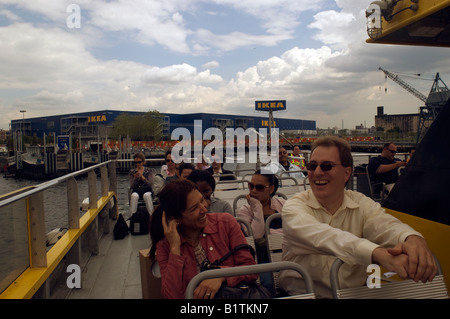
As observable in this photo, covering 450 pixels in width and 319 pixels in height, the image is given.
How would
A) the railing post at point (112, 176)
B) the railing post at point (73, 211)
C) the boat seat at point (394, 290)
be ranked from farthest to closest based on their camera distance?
1. the railing post at point (112, 176)
2. the railing post at point (73, 211)
3. the boat seat at point (394, 290)

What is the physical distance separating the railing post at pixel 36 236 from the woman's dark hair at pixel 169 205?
3.93 feet

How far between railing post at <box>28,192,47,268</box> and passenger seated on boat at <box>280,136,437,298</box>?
2.03 meters

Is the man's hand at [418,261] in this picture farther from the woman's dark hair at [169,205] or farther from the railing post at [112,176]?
the railing post at [112,176]

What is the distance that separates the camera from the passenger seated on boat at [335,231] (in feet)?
5.65

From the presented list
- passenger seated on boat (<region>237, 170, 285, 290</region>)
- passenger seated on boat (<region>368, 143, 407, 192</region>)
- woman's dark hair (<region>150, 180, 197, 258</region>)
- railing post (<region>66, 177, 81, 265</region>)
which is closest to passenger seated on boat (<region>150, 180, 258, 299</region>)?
woman's dark hair (<region>150, 180, 197, 258</region>)

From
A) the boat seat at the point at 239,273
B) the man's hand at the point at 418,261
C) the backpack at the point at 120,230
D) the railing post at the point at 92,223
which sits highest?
the man's hand at the point at 418,261

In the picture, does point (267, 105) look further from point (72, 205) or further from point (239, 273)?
point (239, 273)

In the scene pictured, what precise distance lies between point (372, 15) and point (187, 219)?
2.21 m

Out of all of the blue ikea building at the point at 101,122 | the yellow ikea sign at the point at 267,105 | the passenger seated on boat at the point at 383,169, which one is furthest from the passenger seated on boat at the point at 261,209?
the blue ikea building at the point at 101,122

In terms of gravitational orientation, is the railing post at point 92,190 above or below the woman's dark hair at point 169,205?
below

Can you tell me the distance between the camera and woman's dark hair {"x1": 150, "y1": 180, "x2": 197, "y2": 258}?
2.47 meters

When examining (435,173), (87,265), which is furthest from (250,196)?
(87,265)

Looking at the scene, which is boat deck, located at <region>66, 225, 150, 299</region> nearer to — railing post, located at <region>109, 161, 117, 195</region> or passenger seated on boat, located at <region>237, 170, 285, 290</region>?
passenger seated on boat, located at <region>237, 170, 285, 290</region>
